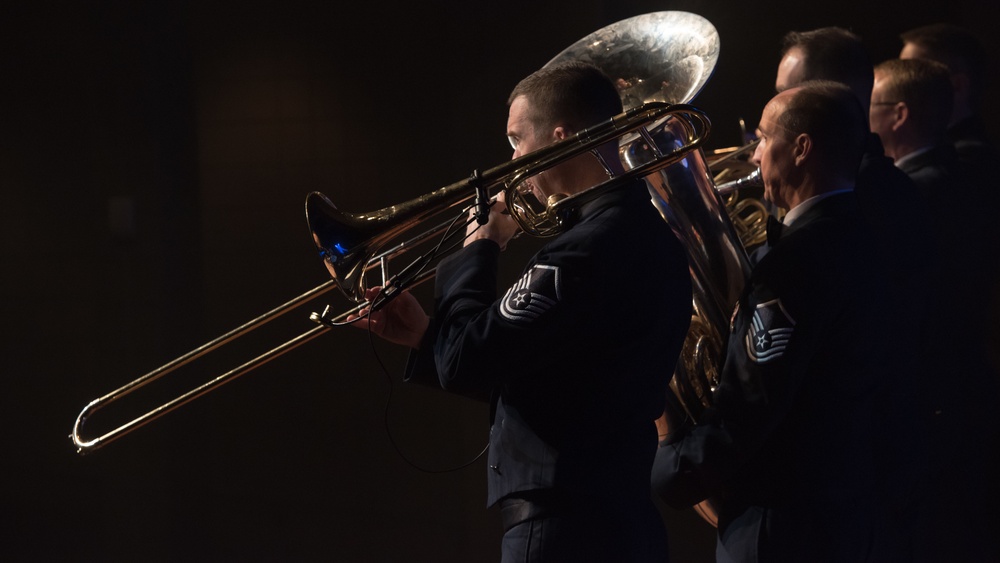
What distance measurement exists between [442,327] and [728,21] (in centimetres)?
213

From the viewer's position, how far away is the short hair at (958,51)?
3107mm

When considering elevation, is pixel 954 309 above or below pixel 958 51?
below

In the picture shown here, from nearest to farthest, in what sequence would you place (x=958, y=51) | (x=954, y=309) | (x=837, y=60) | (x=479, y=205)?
(x=479, y=205) → (x=837, y=60) → (x=954, y=309) → (x=958, y=51)

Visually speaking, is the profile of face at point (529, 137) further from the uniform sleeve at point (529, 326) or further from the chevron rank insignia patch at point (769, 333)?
the chevron rank insignia patch at point (769, 333)

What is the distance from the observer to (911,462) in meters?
2.13

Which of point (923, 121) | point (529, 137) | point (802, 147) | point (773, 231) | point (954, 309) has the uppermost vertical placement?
point (529, 137)

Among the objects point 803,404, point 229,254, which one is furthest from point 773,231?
point 229,254

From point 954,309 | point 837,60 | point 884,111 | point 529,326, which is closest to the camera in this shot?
point 529,326

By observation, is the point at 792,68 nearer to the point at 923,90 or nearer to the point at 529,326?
the point at 923,90

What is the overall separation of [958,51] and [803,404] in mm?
1834

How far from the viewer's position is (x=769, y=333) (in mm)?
1801

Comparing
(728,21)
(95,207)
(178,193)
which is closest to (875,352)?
(728,21)

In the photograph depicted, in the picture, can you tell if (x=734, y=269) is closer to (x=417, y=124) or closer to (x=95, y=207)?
(x=417, y=124)

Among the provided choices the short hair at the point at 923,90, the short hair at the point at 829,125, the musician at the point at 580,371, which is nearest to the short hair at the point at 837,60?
the short hair at the point at 923,90
